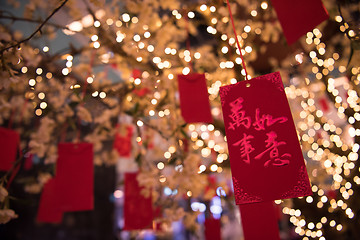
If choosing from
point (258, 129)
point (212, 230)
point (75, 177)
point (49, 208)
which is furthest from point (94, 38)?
point (212, 230)

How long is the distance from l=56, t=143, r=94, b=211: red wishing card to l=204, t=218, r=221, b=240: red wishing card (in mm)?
896

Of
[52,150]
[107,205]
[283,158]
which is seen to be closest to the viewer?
Answer: [283,158]

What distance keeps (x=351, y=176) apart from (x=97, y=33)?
2.07 m

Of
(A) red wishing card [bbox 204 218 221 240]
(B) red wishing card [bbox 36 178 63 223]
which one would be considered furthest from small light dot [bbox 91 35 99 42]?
(A) red wishing card [bbox 204 218 221 240]

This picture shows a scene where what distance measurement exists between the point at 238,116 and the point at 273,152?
206mm

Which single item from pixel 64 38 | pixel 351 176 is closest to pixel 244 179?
pixel 351 176

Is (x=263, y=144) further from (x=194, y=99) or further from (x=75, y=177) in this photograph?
(x=75, y=177)

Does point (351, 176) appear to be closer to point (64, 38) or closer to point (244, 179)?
point (244, 179)

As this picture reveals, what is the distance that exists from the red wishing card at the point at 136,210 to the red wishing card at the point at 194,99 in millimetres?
821

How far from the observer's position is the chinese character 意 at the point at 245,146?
102 cm

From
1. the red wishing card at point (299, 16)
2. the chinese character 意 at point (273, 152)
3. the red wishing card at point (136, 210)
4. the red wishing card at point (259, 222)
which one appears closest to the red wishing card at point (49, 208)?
the red wishing card at point (136, 210)

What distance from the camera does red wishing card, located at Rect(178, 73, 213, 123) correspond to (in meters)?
1.54

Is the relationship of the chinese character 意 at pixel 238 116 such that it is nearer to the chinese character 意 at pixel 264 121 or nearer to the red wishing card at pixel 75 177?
the chinese character 意 at pixel 264 121

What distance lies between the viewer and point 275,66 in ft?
12.9
